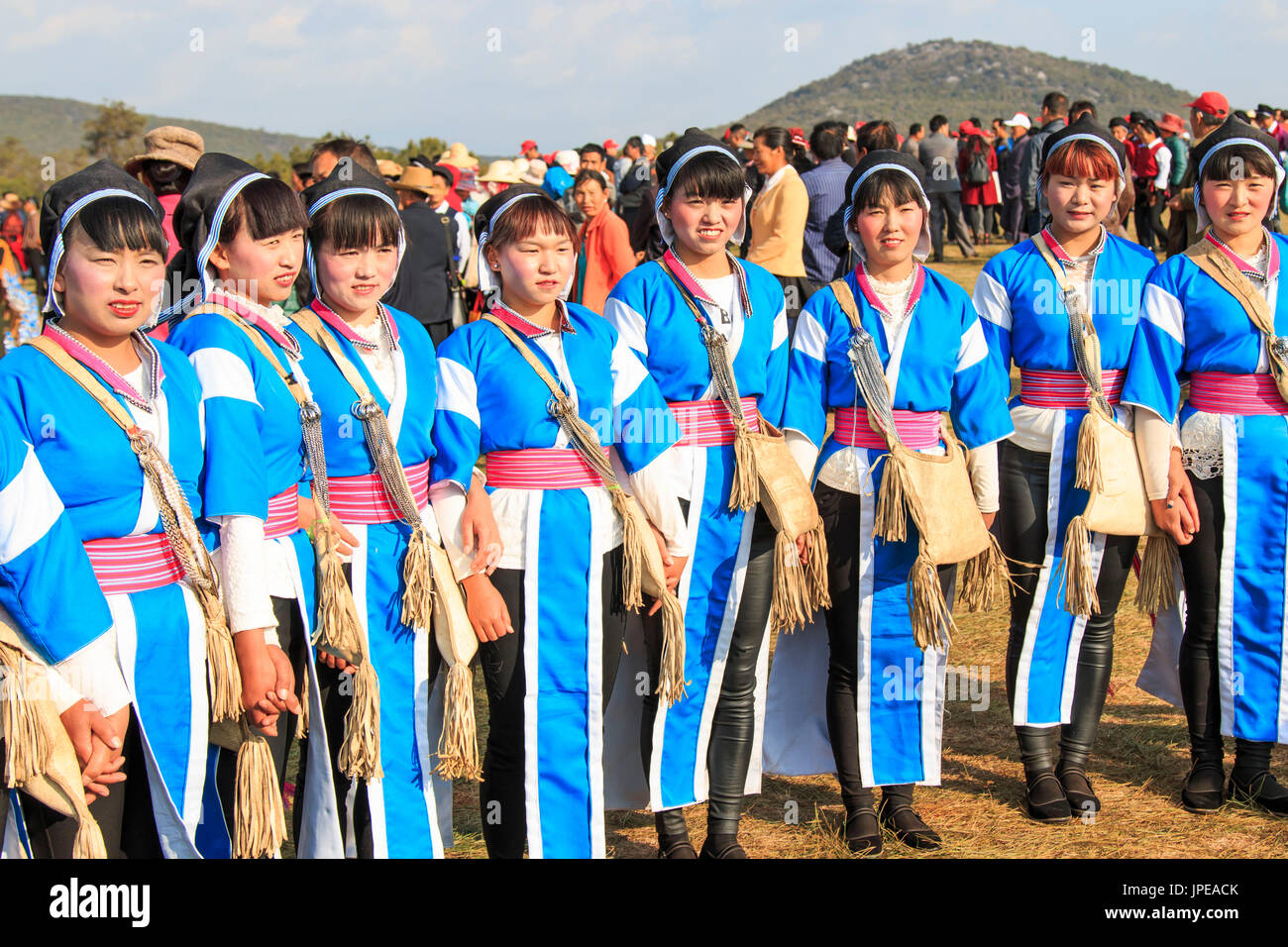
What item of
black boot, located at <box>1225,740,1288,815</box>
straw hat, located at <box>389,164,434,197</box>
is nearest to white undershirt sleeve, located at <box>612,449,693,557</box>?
black boot, located at <box>1225,740,1288,815</box>

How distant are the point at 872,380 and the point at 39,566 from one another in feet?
7.04

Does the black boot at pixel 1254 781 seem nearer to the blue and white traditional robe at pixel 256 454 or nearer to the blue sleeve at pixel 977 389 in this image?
the blue sleeve at pixel 977 389

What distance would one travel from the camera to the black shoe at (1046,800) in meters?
3.67

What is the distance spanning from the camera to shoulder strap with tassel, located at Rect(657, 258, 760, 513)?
3.21 m

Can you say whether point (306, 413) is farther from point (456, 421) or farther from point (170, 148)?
point (170, 148)

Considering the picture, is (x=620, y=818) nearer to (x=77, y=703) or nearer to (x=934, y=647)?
(x=934, y=647)

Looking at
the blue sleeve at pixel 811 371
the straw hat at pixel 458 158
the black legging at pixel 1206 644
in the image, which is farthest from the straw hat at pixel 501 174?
the black legging at pixel 1206 644

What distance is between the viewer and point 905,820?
11.7 ft

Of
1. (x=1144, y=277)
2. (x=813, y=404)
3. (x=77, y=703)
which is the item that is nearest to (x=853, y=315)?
(x=813, y=404)

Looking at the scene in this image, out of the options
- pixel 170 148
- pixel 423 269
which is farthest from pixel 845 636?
pixel 423 269

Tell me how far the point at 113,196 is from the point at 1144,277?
288 cm

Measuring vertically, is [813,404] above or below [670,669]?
above

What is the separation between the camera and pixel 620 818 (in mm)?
3883

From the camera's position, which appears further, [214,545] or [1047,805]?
[1047,805]
